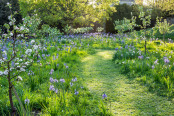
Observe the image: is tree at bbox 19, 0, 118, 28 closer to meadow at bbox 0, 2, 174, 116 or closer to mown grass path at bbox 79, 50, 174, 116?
meadow at bbox 0, 2, 174, 116

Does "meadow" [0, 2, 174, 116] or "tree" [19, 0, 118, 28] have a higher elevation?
"tree" [19, 0, 118, 28]

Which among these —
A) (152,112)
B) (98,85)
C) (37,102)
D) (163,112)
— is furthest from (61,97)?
(163,112)

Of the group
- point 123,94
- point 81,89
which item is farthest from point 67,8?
point 123,94

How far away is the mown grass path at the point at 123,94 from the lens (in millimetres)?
2924

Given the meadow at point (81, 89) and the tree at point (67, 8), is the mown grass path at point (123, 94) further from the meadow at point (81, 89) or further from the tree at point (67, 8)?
the tree at point (67, 8)

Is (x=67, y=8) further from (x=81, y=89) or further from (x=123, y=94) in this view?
(x=123, y=94)

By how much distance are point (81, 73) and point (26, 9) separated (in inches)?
499

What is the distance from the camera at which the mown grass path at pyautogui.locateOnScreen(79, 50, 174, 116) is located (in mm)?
2924

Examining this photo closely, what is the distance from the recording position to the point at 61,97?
3.04 metres

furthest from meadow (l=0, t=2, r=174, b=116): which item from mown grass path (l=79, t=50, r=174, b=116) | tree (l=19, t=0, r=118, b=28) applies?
tree (l=19, t=0, r=118, b=28)

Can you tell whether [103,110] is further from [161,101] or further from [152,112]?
[161,101]

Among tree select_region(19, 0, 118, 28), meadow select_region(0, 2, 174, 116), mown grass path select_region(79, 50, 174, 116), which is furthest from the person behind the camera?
tree select_region(19, 0, 118, 28)

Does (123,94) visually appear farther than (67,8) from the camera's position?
No

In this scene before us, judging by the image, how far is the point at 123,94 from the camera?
11.9ft
